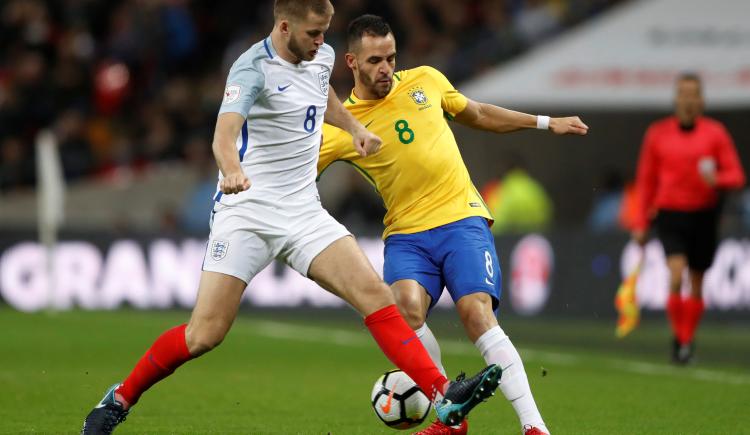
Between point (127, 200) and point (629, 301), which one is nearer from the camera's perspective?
point (629, 301)

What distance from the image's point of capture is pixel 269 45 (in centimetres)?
729

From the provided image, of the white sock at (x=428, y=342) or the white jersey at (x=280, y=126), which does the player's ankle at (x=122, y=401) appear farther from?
the white sock at (x=428, y=342)

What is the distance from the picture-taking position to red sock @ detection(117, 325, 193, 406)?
7.28 m

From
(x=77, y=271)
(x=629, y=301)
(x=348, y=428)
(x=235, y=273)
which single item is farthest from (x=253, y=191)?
(x=77, y=271)

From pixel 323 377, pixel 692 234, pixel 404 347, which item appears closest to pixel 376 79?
pixel 404 347

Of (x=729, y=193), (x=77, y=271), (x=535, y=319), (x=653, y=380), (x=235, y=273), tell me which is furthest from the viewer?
(x=729, y=193)

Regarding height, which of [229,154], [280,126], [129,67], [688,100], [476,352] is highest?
[129,67]

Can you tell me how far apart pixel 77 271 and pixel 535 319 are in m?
6.08

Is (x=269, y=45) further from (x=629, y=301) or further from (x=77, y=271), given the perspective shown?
(x=77, y=271)

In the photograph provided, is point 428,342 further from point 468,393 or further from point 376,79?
point 376,79

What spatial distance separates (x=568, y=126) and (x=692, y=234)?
5.36m

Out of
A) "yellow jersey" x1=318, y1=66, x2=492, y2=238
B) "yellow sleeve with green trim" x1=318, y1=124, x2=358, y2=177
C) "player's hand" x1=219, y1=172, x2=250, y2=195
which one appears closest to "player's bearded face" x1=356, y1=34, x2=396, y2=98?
"yellow jersey" x1=318, y1=66, x2=492, y2=238

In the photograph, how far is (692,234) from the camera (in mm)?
13133

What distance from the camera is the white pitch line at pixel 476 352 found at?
11844 millimetres
